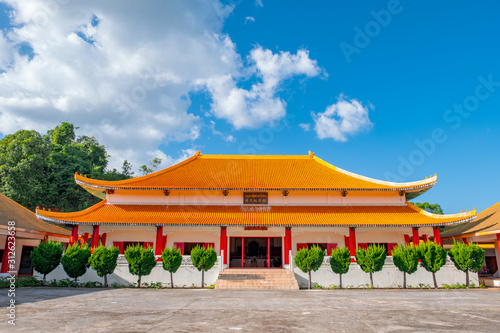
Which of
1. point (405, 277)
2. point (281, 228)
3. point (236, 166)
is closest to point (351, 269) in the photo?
point (405, 277)

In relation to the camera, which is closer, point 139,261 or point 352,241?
point 139,261

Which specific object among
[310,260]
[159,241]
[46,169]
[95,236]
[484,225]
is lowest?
[310,260]

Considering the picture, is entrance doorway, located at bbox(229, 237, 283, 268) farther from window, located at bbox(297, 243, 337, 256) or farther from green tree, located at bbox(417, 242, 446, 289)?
green tree, located at bbox(417, 242, 446, 289)

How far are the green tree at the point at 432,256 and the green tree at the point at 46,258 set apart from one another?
19.1 metres

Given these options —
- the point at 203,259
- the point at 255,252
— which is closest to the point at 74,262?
the point at 203,259

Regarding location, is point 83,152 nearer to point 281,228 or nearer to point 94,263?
point 94,263

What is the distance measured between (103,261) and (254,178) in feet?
35.0

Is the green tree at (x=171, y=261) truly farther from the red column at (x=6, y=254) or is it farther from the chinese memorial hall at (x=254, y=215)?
the red column at (x=6, y=254)

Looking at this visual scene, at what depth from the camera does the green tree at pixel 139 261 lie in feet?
58.1

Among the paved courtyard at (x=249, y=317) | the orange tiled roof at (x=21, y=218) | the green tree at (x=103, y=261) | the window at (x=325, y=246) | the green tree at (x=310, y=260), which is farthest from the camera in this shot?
the window at (x=325, y=246)

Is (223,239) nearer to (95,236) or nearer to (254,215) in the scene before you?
(254,215)

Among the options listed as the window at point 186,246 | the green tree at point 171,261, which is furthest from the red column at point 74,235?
the green tree at point 171,261

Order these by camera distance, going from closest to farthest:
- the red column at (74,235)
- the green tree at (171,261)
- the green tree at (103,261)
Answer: the green tree at (103,261), the green tree at (171,261), the red column at (74,235)

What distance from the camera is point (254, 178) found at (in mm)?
23516
